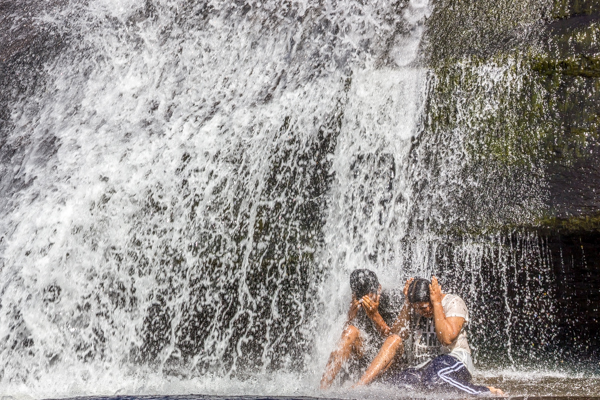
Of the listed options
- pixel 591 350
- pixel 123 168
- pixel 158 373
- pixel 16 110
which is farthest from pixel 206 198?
pixel 591 350

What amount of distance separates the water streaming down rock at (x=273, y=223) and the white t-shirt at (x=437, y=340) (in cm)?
110

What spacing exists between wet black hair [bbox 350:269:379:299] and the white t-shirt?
0.45 metres

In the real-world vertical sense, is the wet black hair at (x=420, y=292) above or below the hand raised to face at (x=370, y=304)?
above

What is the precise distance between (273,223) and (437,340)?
2.16 meters

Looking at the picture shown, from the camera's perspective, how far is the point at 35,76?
25.7 feet

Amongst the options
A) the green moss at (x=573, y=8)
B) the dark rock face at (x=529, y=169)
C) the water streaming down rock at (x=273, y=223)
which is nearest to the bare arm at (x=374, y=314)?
the water streaming down rock at (x=273, y=223)

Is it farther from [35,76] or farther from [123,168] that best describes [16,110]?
[123,168]

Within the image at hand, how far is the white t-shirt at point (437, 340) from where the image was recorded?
454 centimetres

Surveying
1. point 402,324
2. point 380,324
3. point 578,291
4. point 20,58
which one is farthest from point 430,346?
point 20,58

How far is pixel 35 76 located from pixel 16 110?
1.92 ft

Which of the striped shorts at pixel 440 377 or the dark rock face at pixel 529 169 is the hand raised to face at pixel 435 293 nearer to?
the striped shorts at pixel 440 377

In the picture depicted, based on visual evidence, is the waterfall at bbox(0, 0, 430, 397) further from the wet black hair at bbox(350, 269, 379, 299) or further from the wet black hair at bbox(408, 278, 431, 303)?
the wet black hair at bbox(408, 278, 431, 303)

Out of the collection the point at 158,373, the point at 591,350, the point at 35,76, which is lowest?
the point at 591,350

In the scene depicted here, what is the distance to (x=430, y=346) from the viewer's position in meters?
4.77
